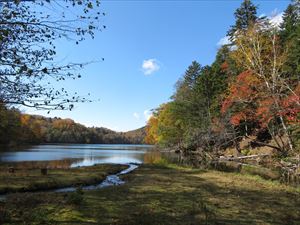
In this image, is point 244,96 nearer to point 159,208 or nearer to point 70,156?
point 159,208

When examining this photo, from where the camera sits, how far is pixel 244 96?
27375 millimetres

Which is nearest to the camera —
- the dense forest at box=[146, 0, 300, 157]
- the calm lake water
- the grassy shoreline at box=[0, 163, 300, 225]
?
the grassy shoreline at box=[0, 163, 300, 225]

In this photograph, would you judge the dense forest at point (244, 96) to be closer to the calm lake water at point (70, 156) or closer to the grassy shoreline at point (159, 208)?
the grassy shoreline at point (159, 208)

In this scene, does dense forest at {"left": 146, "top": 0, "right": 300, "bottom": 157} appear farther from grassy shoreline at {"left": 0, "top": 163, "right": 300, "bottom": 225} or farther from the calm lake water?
the calm lake water

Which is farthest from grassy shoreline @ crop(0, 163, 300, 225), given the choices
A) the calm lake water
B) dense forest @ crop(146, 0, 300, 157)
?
the calm lake water

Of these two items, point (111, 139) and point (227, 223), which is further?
point (111, 139)

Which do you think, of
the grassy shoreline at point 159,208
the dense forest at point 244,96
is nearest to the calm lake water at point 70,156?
the dense forest at point 244,96

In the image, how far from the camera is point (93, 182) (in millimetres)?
19984

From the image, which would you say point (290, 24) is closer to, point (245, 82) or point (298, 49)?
point (298, 49)

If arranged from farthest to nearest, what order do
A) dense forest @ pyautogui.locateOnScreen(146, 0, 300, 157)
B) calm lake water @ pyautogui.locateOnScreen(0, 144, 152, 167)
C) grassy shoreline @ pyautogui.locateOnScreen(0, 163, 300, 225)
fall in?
calm lake water @ pyautogui.locateOnScreen(0, 144, 152, 167) < dense forest @ pyautogui.locateOnScreen(146, 0, 300, 157) < grassy shoreline @ pyautogui.locateOnScreen(0, 163, 300, 225)

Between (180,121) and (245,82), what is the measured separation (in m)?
28.2

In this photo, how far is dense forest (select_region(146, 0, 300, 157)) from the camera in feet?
66.7

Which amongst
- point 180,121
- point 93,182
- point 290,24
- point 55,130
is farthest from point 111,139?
point 93,182

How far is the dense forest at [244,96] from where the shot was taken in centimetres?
2034
